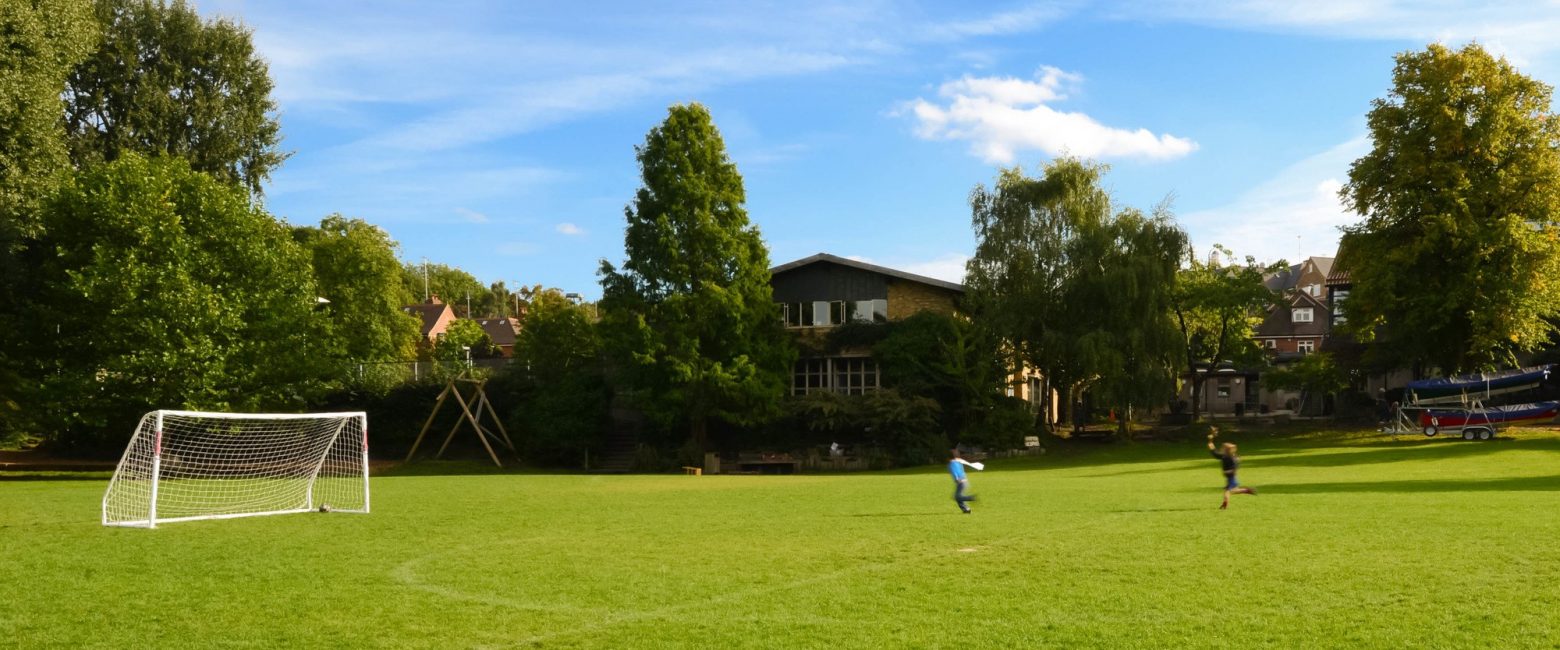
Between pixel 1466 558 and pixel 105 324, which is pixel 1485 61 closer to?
pixel 1466 558

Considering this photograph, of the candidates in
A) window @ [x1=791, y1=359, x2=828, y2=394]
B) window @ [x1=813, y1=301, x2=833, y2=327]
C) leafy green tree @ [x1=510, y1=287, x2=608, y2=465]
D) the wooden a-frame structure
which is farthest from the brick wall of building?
the wooden a-frame structure

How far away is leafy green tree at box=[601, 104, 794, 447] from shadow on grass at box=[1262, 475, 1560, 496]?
2561 centimetres

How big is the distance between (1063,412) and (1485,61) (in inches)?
1004

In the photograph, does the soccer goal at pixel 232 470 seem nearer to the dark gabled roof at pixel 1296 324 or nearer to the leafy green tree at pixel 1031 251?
the leafy green tree at pixel 1031 251

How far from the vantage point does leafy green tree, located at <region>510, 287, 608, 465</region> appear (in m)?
51.2

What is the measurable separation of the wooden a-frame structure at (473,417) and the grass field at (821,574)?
81.8 feet

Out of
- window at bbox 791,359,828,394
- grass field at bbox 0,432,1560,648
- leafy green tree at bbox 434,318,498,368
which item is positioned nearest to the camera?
grass field at bbox 0,432,1560,648

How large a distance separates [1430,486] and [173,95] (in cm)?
4826

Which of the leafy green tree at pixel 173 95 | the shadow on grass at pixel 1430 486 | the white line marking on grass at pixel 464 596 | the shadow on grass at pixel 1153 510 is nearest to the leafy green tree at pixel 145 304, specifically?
the leafy green tree at pixel 173 95

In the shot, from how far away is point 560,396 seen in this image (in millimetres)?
52062

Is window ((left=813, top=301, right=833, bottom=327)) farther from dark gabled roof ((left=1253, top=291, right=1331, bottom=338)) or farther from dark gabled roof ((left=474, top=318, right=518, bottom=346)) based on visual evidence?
dark gabled roof ((left=474, top=318, right=518, bottom=346))

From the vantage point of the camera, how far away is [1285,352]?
292 ft

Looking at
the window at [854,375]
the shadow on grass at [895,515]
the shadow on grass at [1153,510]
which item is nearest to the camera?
the shadow on grass at [1153,510]

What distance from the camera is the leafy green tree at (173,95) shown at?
47.4 metres
